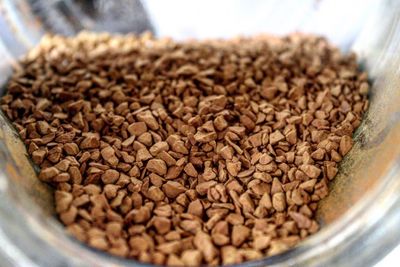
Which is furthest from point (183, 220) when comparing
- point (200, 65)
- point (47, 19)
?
point (47, 19)

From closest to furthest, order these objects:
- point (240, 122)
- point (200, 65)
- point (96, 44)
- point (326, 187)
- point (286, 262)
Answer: point (286, 262), point (326, 187), point (240, 122), point (200, 65), point (96, 44)

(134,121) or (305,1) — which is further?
(305,1)

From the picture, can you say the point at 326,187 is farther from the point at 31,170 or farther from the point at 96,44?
the point at 96,44
